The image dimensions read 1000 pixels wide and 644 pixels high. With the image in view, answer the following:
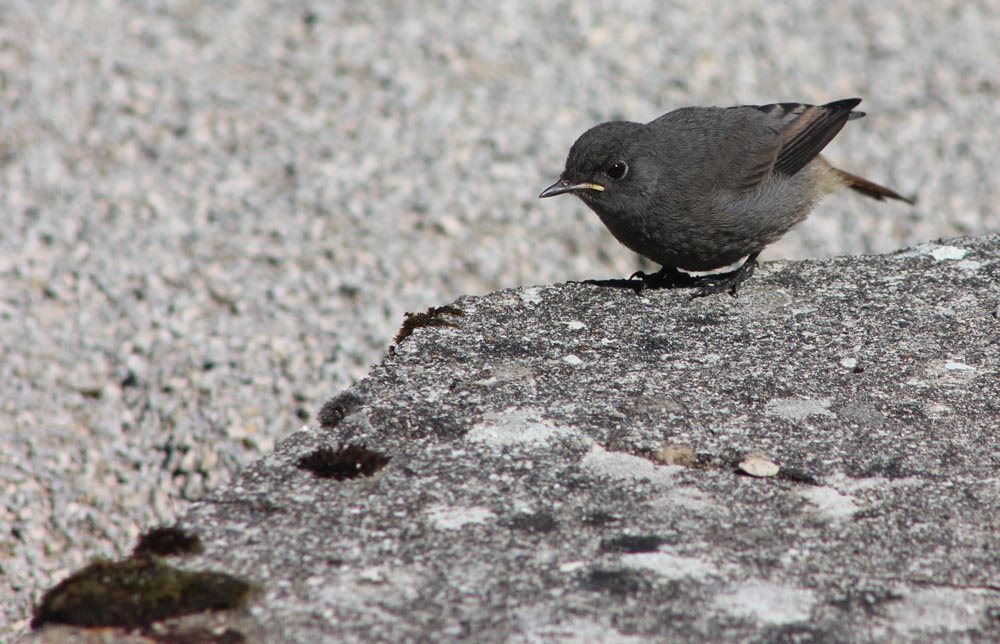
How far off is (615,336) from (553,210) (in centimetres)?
457

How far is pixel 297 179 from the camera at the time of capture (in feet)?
26.5

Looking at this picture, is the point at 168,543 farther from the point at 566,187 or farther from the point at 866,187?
the point at 866,187

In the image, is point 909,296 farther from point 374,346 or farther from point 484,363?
point 374,346

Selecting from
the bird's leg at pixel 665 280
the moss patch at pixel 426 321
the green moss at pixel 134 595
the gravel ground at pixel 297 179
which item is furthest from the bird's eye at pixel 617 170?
the green moss at pixel 134 595

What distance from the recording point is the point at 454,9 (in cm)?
959

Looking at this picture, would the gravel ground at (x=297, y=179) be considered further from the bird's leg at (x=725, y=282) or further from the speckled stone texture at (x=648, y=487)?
the speckled stone texture at (x=648, y=487)

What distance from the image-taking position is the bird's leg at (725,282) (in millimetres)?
4121

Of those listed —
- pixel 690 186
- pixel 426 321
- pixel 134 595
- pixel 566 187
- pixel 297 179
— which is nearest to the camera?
pixel 134 595

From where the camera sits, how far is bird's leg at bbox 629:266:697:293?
436 centimetres

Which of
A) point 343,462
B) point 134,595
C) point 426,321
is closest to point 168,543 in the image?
point 134,595

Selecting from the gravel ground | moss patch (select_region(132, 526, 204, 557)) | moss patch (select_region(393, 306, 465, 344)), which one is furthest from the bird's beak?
moss patch (select_region(132, 526, 204, 557))

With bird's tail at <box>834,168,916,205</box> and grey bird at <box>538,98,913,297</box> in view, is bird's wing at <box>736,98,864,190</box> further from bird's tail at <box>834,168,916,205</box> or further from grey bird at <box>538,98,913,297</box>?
bird's tail at <box>834,168,916,205</box>

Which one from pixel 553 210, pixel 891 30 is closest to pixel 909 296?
pixel 553 210

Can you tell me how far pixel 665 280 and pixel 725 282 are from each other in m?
0.41
